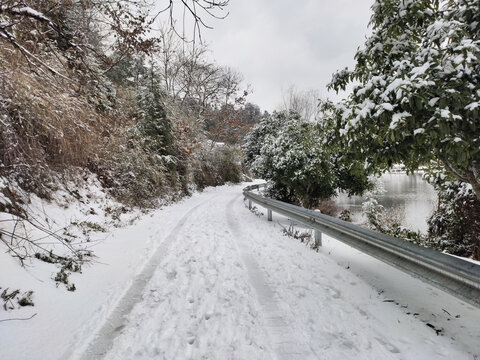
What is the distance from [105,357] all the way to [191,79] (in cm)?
2408

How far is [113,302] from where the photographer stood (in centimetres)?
327

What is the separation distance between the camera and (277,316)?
115 inches

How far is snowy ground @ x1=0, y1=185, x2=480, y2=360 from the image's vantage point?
233 cm

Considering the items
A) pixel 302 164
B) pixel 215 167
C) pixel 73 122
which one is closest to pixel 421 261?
pixel 73 122

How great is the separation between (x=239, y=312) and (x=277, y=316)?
0.46m

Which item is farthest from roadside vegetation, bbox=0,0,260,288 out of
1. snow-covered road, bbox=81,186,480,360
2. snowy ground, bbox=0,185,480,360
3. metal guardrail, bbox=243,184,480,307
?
metal guardrail, bbox=243,184,480,307

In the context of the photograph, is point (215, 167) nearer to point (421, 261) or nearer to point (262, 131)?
point (262, 131)

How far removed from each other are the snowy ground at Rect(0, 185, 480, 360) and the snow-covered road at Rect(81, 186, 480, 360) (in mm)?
12

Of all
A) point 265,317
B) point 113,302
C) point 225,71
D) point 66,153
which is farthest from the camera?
point 225,71

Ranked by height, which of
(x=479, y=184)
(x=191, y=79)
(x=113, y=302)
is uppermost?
(x=191, y=79)

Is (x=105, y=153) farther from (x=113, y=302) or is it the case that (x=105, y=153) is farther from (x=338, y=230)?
(x=338, y=230)

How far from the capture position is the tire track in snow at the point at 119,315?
7.75ft

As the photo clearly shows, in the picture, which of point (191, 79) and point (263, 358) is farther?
point (191, 79)

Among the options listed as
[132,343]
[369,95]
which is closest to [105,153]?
[132,343]
